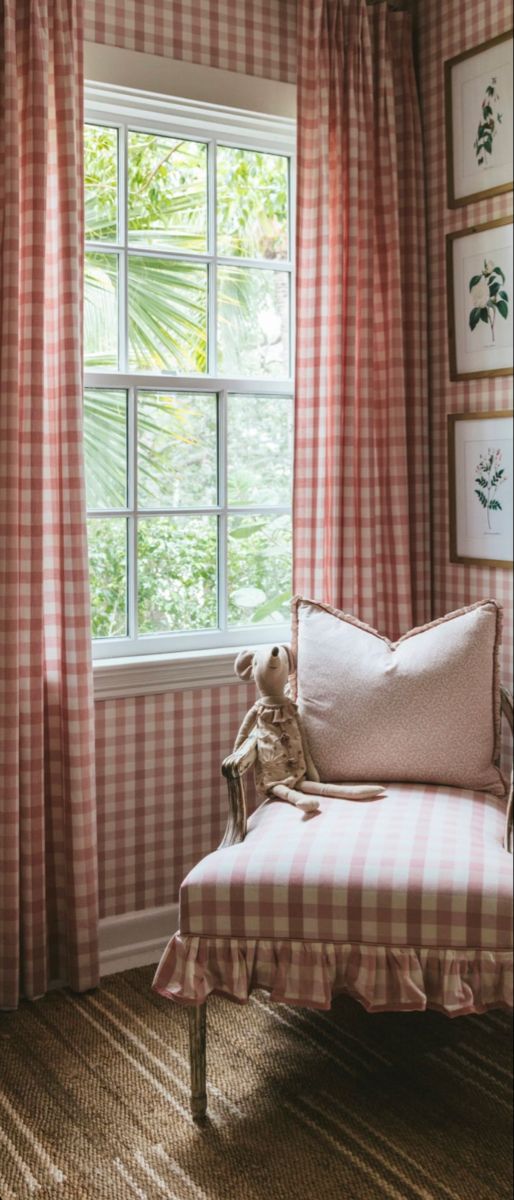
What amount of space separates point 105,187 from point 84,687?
1281 mm

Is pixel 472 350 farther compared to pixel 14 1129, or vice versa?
pixel 472 350

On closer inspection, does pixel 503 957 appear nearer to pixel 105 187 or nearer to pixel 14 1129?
pixel 14 1129

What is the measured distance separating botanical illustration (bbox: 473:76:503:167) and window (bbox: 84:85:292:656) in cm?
→ 53

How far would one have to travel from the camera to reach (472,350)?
2.80 m

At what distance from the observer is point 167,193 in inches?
109

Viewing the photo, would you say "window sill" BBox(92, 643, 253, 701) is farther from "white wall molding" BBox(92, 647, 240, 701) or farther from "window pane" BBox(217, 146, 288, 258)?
"window pane" BBox(217, 146, 288, 258)

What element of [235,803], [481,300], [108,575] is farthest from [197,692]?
[481,300]

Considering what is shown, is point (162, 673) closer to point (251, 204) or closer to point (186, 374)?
point (186, 374)

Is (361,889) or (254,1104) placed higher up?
(361,889)

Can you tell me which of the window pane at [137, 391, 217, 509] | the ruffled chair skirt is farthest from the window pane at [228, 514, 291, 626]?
the ruffled chair skirt

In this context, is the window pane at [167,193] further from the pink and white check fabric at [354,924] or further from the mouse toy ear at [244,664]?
the pink and white check fabric at [354,924]

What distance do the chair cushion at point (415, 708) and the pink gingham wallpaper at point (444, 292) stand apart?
371 mm

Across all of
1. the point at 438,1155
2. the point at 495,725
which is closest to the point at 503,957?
the point at 438,1155

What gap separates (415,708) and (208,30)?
5.94 feet
